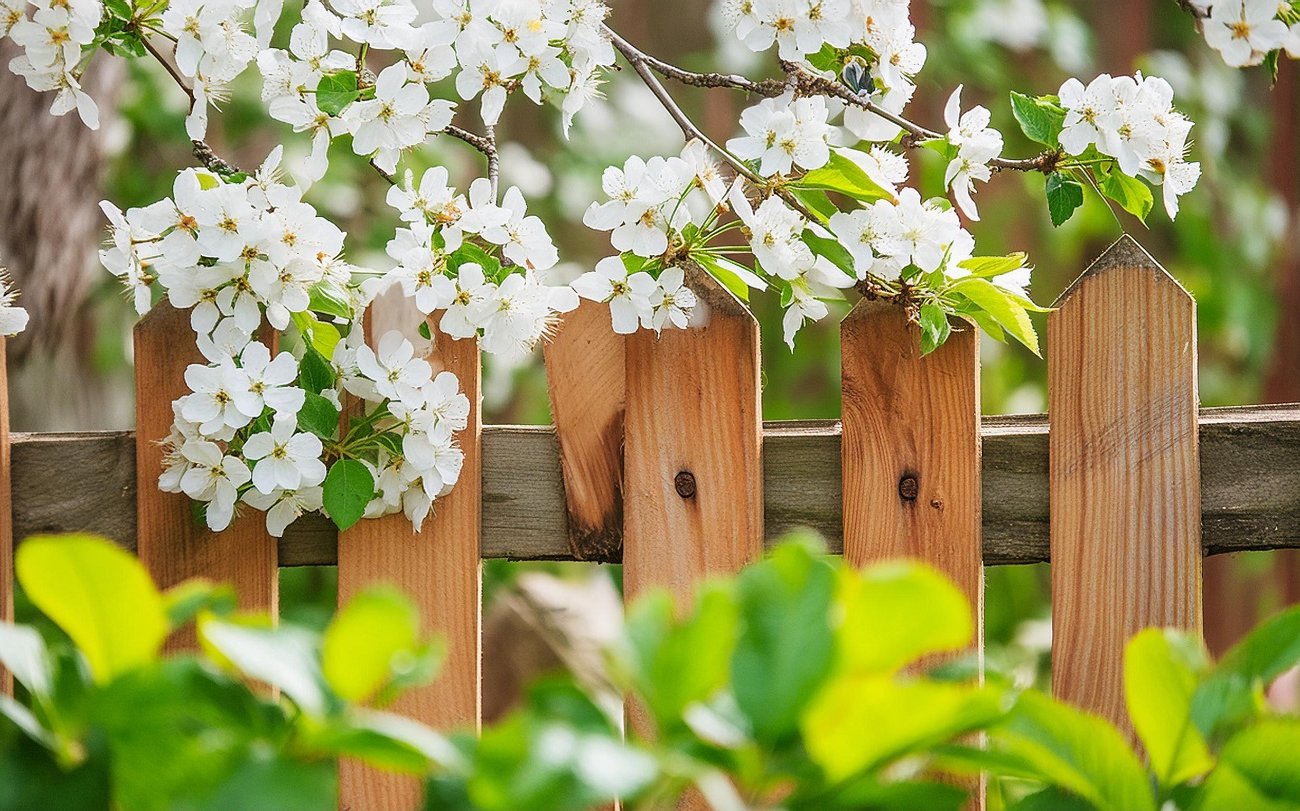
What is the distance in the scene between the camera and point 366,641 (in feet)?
1.36

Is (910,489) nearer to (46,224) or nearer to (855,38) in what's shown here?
(855,38)

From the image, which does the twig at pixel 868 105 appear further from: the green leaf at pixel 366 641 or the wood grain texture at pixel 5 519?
the wood grain texture at pixel 5 519

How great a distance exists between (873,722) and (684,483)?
66 cm

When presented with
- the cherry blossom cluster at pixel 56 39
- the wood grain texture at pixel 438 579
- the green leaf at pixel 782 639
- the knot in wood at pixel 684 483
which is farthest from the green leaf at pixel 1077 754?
the cherry blossom cluster at pixel 56 39

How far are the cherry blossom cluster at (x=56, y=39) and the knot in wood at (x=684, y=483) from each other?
0.64 m

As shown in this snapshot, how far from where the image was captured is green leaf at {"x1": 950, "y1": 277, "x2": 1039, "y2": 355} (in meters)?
0.93

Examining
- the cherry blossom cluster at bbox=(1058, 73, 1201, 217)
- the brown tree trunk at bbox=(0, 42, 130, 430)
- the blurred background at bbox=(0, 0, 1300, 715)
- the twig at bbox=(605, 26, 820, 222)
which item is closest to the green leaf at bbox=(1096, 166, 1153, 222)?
the cherry blossom cluster at bbox=(1058, 73, 1201, 217)

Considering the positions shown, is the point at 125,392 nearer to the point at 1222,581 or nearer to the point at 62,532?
the point at 62,532

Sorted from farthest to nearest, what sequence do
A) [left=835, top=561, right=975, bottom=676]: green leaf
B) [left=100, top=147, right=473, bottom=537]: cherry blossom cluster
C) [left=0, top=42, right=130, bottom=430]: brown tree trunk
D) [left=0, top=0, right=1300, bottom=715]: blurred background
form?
[left=0, top=0, right=1300, bottom=715]: blurred background → [left=0, top=42, right=130, bottom=430]: brown tree trunk → [left=100, top=147, right=473, bottom=537]: cherry blossom cluster → [left=835, top=561, right=975, bottom=676]: green leaf

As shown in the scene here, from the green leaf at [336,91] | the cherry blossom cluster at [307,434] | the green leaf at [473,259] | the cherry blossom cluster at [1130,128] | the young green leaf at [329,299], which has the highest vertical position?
the green leaf at [336,91]

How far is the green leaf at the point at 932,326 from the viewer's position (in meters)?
0.93

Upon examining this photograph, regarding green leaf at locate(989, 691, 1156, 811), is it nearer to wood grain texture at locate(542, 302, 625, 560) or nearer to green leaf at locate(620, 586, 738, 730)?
green leaf at locate(620, 586, 738, 730)

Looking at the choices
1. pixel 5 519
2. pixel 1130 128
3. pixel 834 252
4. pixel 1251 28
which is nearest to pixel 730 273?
pixel 834 252

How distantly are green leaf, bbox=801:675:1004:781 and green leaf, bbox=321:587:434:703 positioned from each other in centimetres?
16
